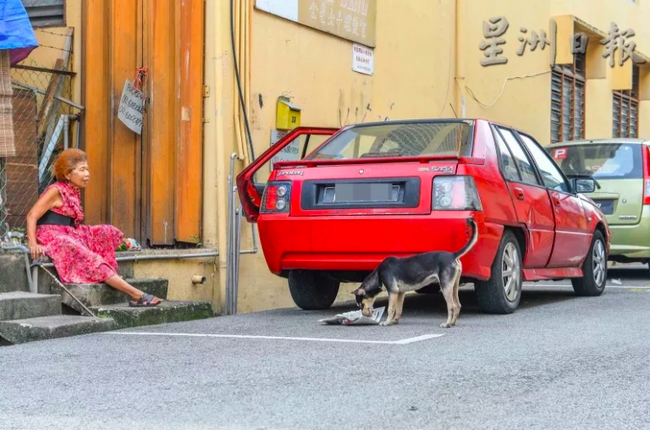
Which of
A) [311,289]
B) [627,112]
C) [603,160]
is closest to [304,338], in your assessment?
[311,289]

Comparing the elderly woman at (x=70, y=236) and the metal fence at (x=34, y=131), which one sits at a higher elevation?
the metal fence at (x=34, y=131)

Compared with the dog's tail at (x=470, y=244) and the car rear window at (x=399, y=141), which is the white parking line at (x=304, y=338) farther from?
the car rear window at (x=399, y=141)

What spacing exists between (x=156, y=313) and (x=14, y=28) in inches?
102

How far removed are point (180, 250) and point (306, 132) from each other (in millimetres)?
1809

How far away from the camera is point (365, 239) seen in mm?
8102

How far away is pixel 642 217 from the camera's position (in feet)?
43.4

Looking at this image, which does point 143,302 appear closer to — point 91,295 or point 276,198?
point 91,295

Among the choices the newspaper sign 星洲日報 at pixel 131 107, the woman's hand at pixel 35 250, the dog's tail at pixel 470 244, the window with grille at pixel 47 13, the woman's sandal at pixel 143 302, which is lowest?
the woman's sandal at pixel 143 302

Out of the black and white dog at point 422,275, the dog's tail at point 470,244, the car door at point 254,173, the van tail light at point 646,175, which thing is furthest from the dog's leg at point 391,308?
the van tail light at point 646,175

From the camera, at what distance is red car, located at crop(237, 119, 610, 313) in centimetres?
795

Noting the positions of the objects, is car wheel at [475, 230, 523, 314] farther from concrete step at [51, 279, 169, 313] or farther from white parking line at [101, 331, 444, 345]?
concrete step at [51, 279, 169, 313]

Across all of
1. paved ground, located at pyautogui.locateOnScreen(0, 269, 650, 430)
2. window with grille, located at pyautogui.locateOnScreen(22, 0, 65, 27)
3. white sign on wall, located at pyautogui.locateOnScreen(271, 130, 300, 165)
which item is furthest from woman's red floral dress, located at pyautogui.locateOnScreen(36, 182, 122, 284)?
white sign on wall, located at pyautogui.locateOnScreen(271, 130, 300, 165)

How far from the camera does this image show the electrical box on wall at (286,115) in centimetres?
1145

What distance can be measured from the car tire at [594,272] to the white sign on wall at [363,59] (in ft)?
12.1
